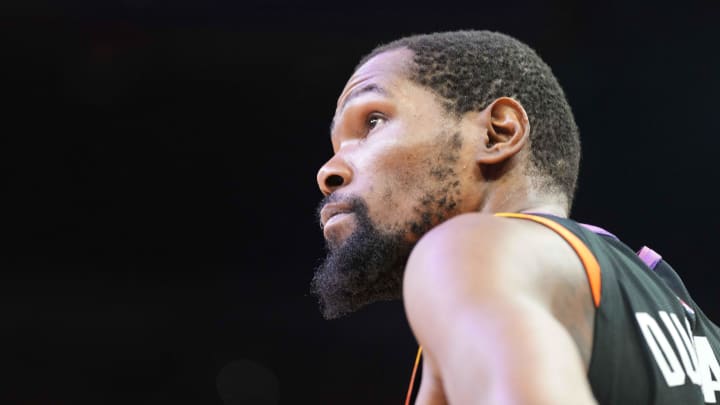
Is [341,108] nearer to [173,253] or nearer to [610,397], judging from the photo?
[610,397]

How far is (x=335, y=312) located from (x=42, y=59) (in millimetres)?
3761

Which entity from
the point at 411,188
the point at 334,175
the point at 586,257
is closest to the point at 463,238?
the point at 586,257

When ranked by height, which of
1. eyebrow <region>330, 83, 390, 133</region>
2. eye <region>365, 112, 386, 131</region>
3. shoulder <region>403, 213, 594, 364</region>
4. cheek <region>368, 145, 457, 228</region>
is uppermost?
eyebrow <region>330, 83, 390, 133</region>

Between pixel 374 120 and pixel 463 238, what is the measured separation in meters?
0.57

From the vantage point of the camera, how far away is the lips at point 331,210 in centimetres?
124

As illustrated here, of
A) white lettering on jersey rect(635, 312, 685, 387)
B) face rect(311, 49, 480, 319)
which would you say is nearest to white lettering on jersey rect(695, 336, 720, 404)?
white lettering on jersey rect(635, 312, 685, 387)

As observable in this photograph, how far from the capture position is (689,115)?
4215mm

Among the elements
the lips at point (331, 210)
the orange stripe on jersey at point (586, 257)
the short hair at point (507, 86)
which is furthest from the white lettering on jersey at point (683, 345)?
the lips at point (331, 210)

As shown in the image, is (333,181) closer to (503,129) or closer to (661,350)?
(503,129)

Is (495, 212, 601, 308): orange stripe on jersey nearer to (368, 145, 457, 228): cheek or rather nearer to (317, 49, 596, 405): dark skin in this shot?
(317, 49, 596, 405): dark skin

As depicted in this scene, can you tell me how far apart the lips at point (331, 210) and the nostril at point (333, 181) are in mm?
45

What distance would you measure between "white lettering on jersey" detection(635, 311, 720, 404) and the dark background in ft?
10.8

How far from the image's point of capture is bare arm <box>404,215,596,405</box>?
0.65 metres

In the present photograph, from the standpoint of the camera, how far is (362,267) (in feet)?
4.03
